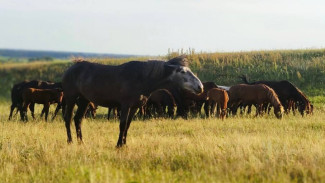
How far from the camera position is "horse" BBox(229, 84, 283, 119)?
50.2 feet

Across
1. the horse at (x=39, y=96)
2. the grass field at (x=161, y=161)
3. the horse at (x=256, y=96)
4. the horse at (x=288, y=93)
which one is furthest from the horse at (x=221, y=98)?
the horse at (x=39, y=96)

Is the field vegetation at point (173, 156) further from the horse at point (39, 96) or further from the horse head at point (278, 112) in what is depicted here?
the horse at point (39, 96)

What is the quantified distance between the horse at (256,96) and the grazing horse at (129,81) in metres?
7.71

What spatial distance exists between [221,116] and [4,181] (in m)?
10.6

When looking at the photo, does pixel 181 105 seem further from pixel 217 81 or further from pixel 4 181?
pixel 4 181

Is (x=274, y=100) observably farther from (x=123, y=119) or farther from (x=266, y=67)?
(x=266, y=67)

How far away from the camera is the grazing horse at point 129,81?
8453 mm

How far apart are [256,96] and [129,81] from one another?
28.7ft

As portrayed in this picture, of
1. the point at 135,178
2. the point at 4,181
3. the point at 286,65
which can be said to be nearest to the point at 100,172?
the point at 135,178

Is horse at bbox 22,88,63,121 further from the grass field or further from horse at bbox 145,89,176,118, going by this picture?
the grass field

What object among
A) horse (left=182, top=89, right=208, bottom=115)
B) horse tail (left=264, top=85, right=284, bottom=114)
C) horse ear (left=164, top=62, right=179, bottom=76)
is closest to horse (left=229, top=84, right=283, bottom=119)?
horse tail (left=264, top=85, right=284, bottom=114)

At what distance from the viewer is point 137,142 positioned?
9.37 meters

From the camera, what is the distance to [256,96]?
1619cm

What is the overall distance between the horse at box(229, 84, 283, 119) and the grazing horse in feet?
25.3
